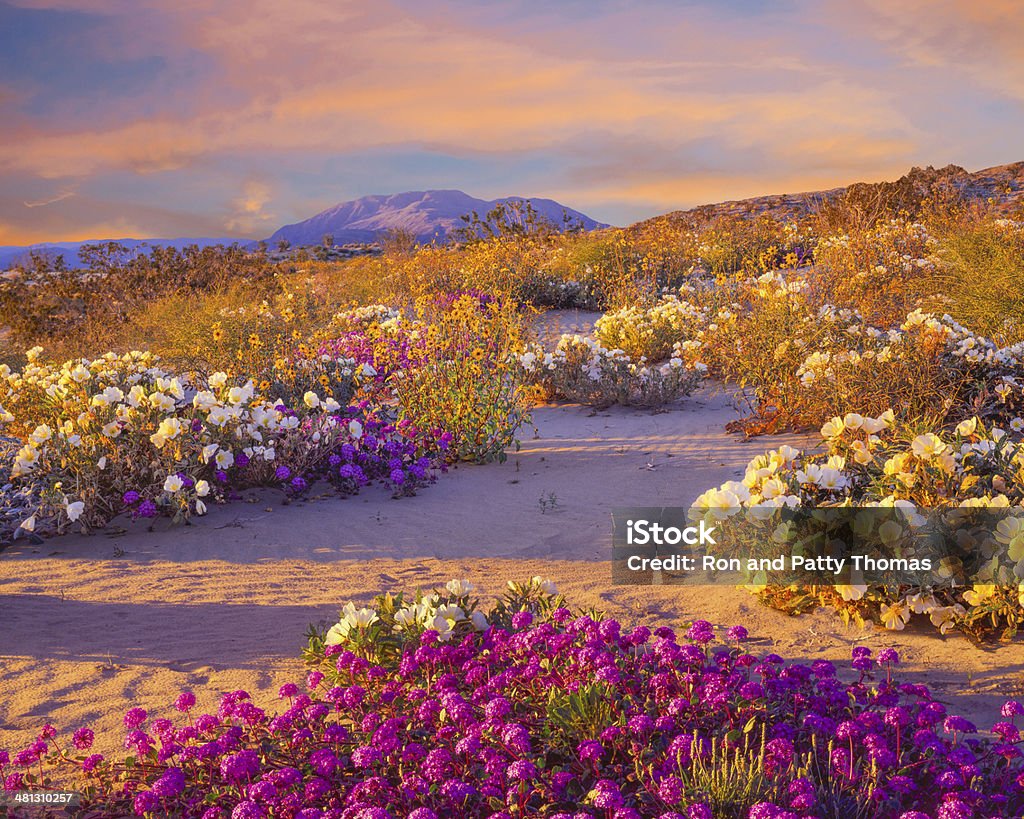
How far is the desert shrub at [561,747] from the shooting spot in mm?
2186

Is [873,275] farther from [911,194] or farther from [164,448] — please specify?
[911,194]

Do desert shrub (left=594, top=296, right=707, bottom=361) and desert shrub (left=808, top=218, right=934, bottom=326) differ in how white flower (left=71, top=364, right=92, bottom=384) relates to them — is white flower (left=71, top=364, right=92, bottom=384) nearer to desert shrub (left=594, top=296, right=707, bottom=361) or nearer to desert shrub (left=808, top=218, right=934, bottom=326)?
desert shrub (left=594, top=296, right=707, bottom=361)

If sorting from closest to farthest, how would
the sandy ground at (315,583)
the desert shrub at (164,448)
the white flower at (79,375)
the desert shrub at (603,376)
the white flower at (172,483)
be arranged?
the sandy ground at (315,583)
the white flower at (172,483)
the desert shrub at (164,448)
the white flower at (79,375)
the desert shrub at (603,376)

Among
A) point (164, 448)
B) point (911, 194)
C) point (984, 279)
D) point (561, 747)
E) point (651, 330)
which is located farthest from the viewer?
point (911, 194)

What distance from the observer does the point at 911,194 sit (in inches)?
798

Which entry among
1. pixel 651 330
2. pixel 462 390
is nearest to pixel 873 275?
pixel 651 330

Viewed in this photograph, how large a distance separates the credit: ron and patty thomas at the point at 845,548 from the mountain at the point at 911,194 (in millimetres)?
14312

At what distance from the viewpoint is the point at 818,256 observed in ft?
42.3

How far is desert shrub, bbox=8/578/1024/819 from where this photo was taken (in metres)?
2.19

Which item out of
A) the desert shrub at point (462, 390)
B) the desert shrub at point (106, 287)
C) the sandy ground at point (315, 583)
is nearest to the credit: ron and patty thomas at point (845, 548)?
the sandy ground at point (315, 583)

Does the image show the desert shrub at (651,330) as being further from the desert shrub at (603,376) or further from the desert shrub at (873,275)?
the desert shrub at (873,275)

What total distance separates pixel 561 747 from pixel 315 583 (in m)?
2.46

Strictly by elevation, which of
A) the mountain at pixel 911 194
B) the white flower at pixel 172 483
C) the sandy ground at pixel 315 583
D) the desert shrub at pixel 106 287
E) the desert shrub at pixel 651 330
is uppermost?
the mountain at pixel 911 194

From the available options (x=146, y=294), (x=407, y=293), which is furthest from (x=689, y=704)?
(x=146, y=294)
